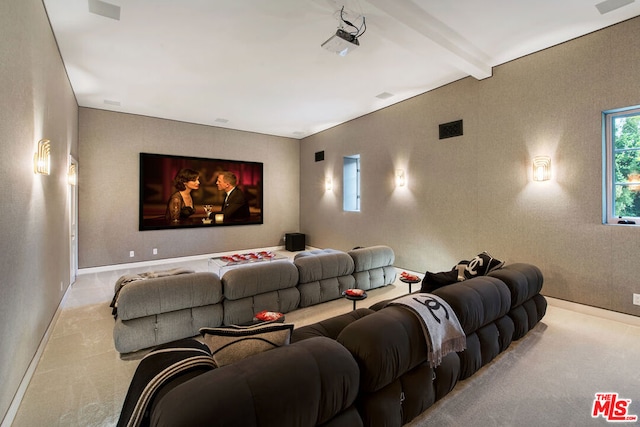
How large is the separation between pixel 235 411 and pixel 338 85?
4781 millimetres

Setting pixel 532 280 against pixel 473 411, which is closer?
pixel 473 411

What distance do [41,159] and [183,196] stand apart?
166 inches

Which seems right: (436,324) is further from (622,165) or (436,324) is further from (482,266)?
(622,165)

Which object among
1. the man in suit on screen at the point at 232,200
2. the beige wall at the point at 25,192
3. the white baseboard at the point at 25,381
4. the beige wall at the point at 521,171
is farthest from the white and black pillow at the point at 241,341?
the man in suit on screen at the point at 232,200

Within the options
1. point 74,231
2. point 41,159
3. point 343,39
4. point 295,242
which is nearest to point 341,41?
point 343,39

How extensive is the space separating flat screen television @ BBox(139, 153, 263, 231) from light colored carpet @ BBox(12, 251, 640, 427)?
10.8ft

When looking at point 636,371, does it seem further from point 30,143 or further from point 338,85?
point 30,143

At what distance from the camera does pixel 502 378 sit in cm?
223

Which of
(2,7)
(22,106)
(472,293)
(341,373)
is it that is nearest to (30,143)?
(22,106)

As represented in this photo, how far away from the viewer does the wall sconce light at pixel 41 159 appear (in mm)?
2455

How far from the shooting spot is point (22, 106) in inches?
84.4

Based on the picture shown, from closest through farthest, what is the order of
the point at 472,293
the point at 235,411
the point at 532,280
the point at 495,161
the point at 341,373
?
the point at 235,411 → the point at 341,373 → the point at 472,293 → the point at 532,280 → the point at 495,161

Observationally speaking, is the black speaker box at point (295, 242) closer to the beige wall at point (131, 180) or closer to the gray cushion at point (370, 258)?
the beige wall at point (131, 180)

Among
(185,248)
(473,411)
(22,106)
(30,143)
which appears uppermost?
(22,106)
